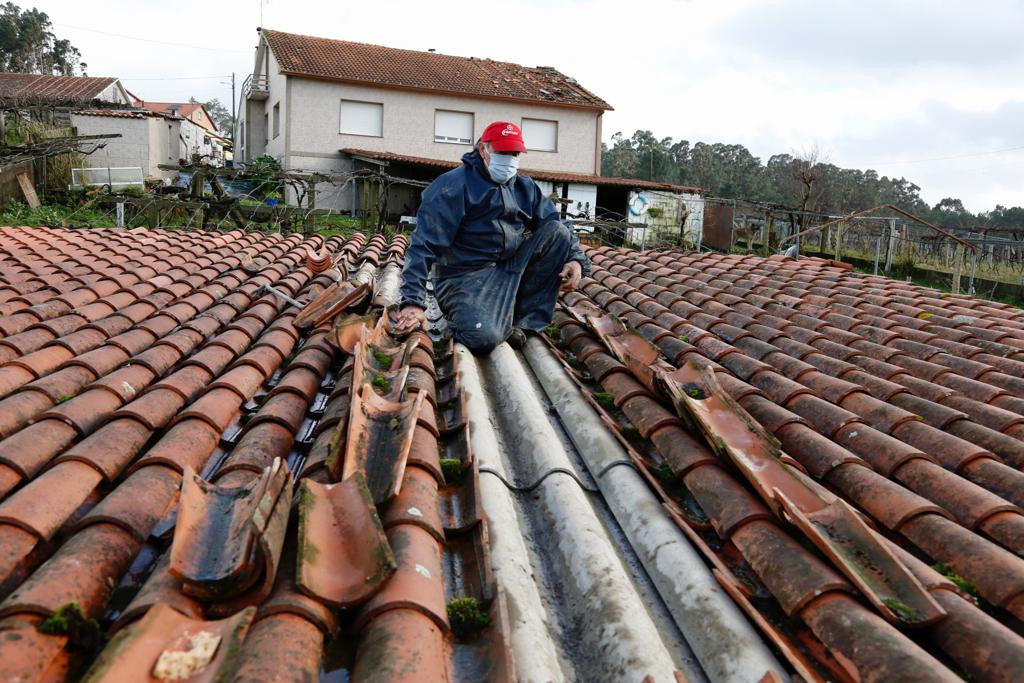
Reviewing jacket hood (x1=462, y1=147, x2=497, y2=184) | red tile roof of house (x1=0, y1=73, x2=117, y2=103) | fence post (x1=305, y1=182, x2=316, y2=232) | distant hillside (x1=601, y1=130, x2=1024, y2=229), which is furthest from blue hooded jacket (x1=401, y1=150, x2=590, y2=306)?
distant hillside (x1=601, y1=130, x2=1024, y2=229)

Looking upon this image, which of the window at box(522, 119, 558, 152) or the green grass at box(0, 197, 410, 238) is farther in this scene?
the window at box(522, 119, 558, 152)

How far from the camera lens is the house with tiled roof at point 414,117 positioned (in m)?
28.0

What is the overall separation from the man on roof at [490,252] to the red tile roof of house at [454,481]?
0.26 metres

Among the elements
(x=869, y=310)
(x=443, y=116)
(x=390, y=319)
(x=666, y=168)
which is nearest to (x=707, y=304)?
(x=869, y=310)

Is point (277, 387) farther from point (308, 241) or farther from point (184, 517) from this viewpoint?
point (308, 241)

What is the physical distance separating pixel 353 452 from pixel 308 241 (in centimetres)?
680

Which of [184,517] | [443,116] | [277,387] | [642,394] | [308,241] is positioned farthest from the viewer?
[443,116]

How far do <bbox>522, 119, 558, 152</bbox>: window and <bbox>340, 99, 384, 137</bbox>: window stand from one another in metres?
6.03

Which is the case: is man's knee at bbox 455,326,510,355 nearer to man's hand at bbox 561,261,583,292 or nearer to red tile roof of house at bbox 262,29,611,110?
man's hand at bbox 561,261,583,292

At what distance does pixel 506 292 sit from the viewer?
5016 millimetres

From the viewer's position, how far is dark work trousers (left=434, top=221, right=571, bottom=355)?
4781 mm

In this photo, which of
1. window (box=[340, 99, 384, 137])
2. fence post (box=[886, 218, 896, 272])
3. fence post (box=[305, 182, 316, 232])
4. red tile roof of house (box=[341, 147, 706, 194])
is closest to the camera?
fence post (box=[305, 182, 316, 232])

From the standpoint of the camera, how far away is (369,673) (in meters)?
1.61

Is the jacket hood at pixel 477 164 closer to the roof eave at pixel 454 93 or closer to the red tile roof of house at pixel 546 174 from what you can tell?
the red tile roof of house at pixel 546 174
